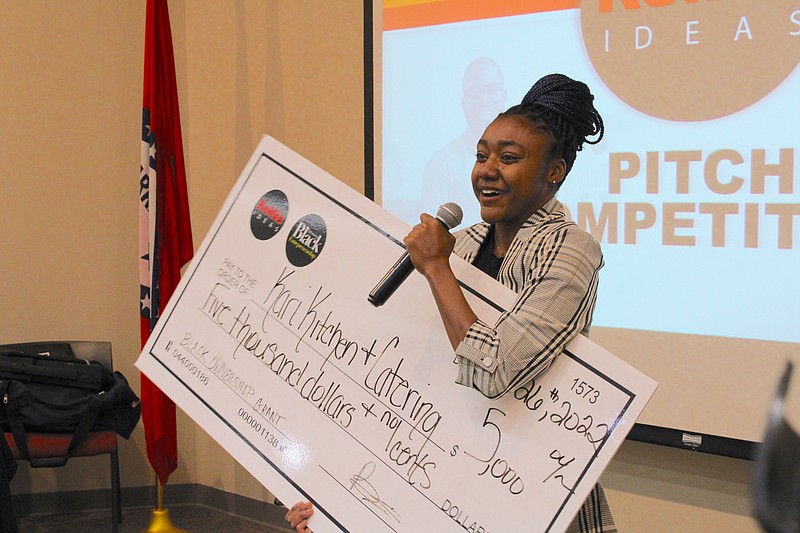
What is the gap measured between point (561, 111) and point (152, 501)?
3460 mm

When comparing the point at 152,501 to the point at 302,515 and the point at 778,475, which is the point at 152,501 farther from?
the point at 778,475

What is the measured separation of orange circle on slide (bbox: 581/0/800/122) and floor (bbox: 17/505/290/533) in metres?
2.53

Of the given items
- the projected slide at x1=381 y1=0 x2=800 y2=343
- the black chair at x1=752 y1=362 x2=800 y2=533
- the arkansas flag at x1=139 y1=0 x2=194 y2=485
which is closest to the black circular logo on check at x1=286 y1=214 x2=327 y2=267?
the black chair at x1=752 y1=362 x2=800 y2=533

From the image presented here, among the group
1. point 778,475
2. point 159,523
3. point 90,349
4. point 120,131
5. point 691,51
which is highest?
point 691,51

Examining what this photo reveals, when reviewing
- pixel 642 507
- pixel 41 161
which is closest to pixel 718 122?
pixel 642 507

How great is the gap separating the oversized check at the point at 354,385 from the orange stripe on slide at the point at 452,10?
1600 mm

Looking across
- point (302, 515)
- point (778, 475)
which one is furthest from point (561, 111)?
point (778, 475)

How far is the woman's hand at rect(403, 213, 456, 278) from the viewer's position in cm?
148

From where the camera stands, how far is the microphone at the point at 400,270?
156 cm

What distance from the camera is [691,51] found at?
2768mm

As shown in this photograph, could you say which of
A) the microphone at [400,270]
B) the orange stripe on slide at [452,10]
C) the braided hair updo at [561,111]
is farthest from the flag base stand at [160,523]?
the braided hair updo at [561,111]

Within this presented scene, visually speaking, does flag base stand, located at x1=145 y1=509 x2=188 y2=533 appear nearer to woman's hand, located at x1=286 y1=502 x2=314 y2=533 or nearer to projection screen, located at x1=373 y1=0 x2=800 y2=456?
projection screen, located at x1=373 y1=0 x2=800 y2=456

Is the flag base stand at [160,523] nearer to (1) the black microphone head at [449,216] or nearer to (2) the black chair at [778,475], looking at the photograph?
(1) the black microphone head at [449,216]

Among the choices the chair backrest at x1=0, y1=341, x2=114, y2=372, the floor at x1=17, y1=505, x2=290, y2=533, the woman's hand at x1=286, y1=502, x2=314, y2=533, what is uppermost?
the woman's hand at x1=286, y1=502, x2=314, y2=533
